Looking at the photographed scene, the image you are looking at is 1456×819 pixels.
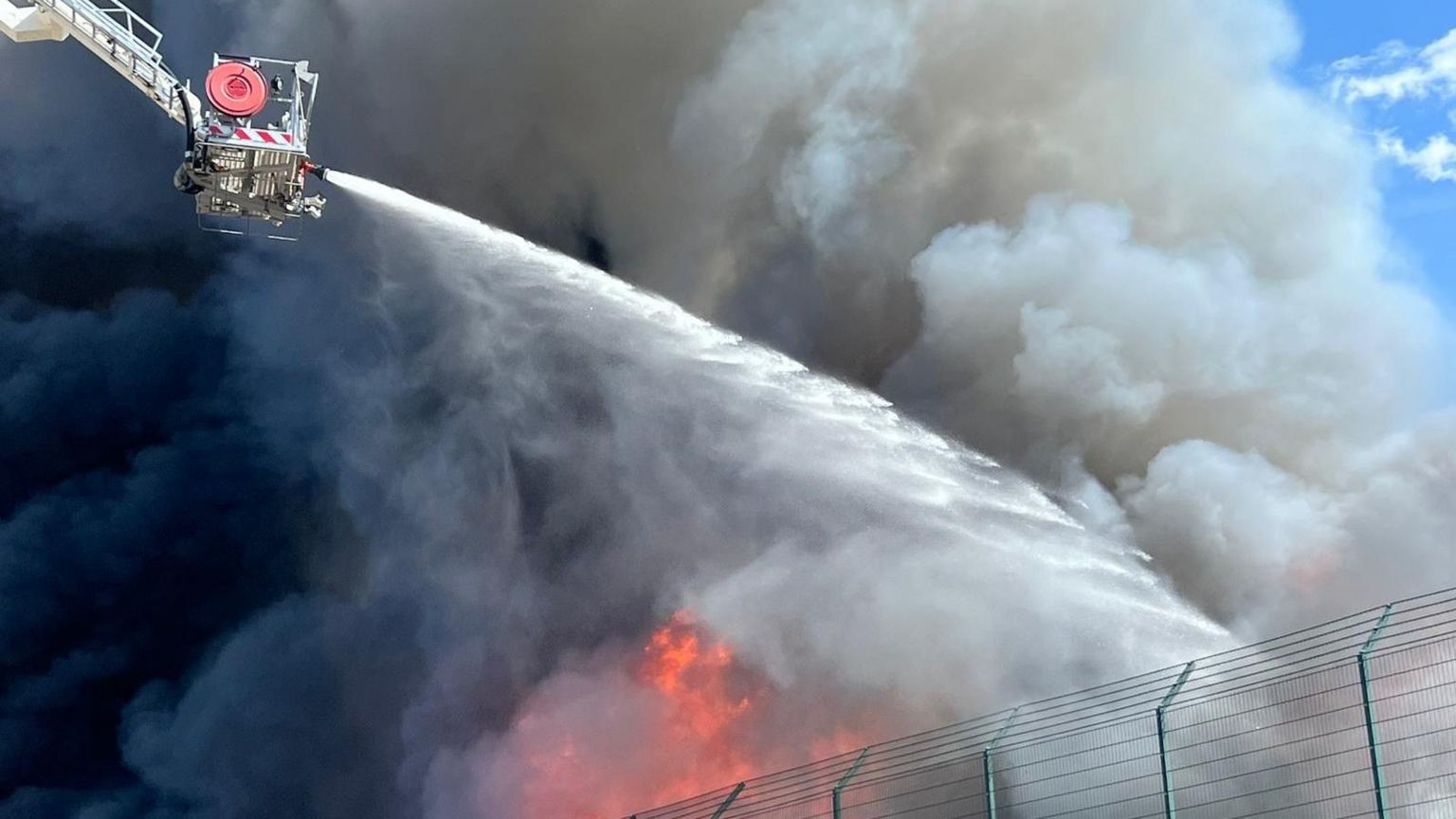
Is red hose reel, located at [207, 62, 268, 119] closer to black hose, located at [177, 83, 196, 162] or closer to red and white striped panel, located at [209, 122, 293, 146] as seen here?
red and white striped panel, located at [209, 122, 293, 146]

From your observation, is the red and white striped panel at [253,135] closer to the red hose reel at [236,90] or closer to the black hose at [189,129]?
the red hose reel at [236,90]

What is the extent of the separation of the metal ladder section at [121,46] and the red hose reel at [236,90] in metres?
3.11

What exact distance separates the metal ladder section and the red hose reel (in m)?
3.11

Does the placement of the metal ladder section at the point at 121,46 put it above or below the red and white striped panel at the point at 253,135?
above

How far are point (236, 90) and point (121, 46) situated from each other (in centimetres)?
572

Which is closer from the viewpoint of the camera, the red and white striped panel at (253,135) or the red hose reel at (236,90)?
the red hose reel at (236,90)

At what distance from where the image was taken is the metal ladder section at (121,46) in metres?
32.0

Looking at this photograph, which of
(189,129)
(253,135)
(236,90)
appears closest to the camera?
(236,90)

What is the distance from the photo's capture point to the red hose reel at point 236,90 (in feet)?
93.9

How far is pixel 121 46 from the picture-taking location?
107 feet

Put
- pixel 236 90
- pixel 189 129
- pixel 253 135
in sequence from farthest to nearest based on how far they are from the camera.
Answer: pixel 189 129 < pixel 253 135 < pixel 236 90

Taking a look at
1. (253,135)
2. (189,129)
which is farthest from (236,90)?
(189,129)

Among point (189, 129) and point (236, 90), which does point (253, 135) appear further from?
point (189, 129)

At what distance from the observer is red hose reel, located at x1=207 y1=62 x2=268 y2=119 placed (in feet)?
A: 93.9
